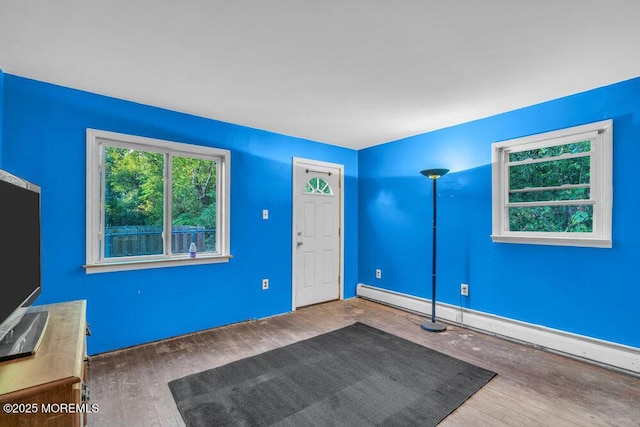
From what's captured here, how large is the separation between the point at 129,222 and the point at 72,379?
2156 millimetres

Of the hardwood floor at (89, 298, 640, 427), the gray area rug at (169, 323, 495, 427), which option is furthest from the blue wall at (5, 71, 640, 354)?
the gray area rug at (169, 323, 495, 427)

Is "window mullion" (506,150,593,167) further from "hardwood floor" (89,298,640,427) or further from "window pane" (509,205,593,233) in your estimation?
"hardwood floor" (89,298,640,427)

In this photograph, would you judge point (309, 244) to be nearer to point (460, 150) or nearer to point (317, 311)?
point (317, 311)

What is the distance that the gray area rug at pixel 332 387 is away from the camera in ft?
6.12

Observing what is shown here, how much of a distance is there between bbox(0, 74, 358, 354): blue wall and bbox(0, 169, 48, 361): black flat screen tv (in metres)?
1.02

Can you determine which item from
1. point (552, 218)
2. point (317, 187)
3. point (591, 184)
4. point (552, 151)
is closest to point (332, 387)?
point (552, 218)

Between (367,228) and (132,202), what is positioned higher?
(132,202)

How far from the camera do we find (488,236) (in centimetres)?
321

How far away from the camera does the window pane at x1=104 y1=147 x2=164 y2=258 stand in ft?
9.13

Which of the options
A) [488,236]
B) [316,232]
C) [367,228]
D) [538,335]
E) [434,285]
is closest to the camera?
[538,335]

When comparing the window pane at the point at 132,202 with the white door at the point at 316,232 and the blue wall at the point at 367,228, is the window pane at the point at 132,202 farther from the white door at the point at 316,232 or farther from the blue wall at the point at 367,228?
the white door at the point at 316,232

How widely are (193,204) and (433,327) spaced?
296cm

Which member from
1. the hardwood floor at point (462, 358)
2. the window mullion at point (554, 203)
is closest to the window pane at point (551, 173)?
the window mullion at point (554, 203)

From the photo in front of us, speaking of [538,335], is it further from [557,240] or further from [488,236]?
[488,236]
